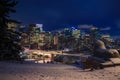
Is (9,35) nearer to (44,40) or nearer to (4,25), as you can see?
(4,25)

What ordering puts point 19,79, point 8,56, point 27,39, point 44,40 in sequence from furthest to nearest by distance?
point 44,40
point 27,39
point 8,56
point 19,79

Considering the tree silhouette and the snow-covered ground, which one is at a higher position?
the tree silhouette

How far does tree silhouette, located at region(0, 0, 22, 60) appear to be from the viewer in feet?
69.9

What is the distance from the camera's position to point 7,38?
2180cm

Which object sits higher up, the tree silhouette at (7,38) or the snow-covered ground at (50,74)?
the tree silhouette at (7,38)

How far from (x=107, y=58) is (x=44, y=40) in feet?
350

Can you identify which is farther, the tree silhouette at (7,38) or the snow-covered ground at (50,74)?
A: the tree silhouette at (7,38)

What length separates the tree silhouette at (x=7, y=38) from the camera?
69.9ft

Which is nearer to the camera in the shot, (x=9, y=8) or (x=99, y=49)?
(x=99, y=49)

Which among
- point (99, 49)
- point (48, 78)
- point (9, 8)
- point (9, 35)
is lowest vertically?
point (48, 78)

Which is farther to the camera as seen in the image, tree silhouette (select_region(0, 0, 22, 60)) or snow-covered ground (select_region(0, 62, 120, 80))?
tree silhouette (select_region(0, 0, 22, 60))

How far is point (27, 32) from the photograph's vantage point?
382 feet

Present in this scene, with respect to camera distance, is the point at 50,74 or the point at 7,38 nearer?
the point at 50,74

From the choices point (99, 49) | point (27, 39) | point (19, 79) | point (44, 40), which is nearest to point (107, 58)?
point (99, 49)
